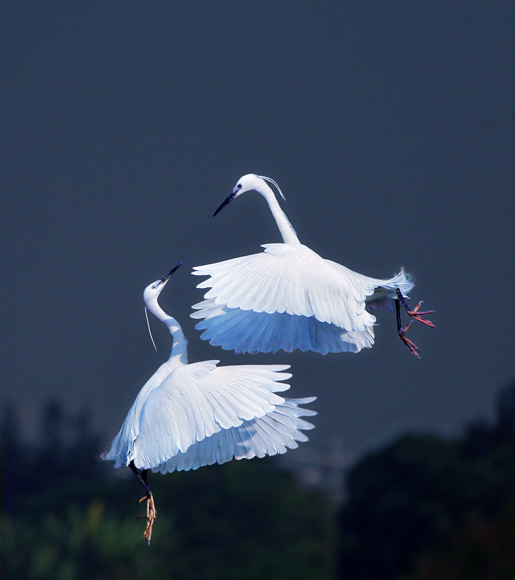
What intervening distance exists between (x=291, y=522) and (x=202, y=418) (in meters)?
24.9

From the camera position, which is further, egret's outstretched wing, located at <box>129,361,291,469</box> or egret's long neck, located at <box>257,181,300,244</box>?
egret's long neck, located at <box>257,181,300,244</box>

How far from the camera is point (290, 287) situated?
13.8ft

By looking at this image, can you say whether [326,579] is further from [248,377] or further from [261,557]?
[248,377]

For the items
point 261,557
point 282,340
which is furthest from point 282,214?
point 261,557

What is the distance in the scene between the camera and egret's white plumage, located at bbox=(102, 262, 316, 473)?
12.9 ft

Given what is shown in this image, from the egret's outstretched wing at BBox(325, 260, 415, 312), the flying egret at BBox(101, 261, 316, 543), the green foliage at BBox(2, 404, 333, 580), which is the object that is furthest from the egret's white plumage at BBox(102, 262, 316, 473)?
the green foliage at BBox(2, 404, 333, 580)

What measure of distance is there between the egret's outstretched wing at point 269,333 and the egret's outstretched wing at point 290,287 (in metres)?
0.15

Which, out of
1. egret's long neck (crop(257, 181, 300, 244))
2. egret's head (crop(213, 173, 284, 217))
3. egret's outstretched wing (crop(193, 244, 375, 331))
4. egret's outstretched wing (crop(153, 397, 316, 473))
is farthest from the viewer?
egret's head (crop(213, 173, 284, 217))

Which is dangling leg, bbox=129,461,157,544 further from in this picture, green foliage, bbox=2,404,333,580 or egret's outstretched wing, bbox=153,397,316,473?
green foliage, bbox=2,404,333,580

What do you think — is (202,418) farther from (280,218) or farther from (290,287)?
(280,218)

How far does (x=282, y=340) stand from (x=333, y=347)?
0.28m

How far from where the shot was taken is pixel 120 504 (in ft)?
92.9

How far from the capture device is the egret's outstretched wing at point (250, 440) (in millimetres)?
4434

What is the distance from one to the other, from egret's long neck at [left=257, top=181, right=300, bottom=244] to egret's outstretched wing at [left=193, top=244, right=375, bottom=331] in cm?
38
